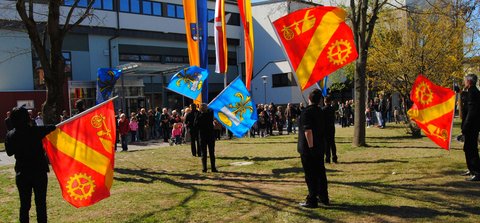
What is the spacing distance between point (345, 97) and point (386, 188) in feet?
121

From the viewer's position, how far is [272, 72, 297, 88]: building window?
3891 cm

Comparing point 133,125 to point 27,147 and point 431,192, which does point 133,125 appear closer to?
point 27,147

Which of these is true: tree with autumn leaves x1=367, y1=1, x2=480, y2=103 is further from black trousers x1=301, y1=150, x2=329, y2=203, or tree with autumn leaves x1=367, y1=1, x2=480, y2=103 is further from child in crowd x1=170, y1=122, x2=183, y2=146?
black trousers x1=301, y1=150, x2=329, y2=203

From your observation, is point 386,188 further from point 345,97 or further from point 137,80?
point 345,97

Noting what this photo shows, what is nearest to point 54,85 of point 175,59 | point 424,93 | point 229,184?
point 229,184

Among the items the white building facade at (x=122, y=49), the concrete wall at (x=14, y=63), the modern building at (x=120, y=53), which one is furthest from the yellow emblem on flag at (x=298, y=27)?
the concrete wall at (x=14, y=63)

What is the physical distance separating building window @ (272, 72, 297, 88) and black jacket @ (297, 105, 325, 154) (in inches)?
1270

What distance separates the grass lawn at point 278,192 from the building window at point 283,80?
85.7ft

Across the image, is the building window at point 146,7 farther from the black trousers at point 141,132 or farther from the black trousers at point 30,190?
the black trousers at point 30,190

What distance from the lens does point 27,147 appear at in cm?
591

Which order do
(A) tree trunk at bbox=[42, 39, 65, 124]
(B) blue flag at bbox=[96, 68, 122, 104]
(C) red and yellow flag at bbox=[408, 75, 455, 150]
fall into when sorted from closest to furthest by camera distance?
1. (C) red and yellow flag at bbox=[408, 75, 455, 150]
2. (A) tree trunk at bbox=[42, 39, 65, 124]
3. (B) blue flag at bbox=[96, 68, 122, 104]

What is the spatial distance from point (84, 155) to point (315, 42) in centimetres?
467

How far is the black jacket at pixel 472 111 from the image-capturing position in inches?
319

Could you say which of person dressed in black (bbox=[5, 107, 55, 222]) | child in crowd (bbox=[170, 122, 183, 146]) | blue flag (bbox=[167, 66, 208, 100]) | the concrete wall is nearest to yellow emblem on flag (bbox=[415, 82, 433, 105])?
person dressed in black (bbox=[5, 107, 55, 222])
